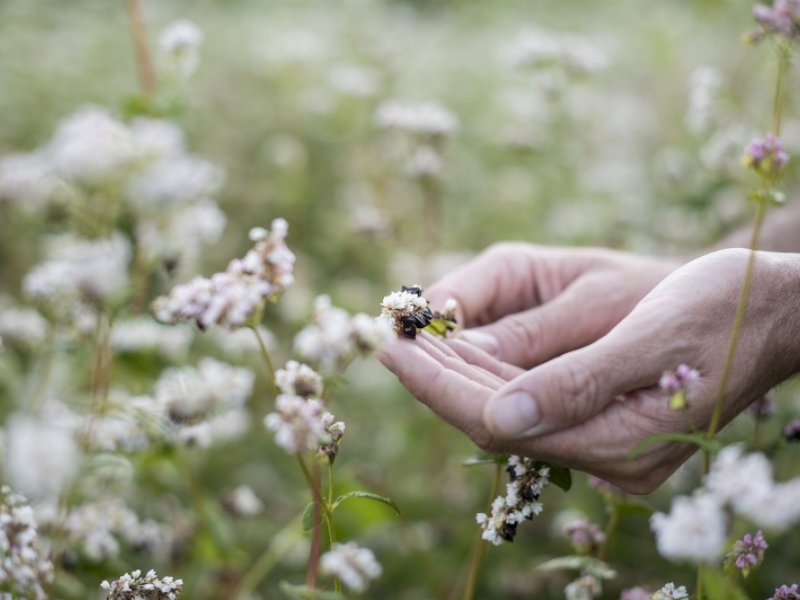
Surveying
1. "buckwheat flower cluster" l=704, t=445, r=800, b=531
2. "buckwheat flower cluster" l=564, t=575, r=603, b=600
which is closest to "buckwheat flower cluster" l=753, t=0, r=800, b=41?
"buckwheat flower cluster" l=704, t=445, r=800, b=531

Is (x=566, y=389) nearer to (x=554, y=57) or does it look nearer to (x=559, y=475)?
(x=559, y=475)

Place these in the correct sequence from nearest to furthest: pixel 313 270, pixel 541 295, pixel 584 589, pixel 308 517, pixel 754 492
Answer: pixel 754 492, pixel 308 517, pixel 584 589, pixel 541 295, pixel 313 270

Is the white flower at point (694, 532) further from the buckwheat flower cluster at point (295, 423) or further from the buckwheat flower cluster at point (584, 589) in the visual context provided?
the buckwheat flower cluster at point (584, 589)

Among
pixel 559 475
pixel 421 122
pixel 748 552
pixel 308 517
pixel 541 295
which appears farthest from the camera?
pixel 421 122

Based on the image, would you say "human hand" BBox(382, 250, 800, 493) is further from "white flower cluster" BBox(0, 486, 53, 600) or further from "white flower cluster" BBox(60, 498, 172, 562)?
"white flower cluster" BBox(60, 498, 172, 562)

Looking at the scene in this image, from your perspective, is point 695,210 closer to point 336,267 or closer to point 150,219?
point 336,267

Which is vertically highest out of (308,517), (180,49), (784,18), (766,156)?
(180,49)

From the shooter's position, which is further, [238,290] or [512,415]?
[512,415]

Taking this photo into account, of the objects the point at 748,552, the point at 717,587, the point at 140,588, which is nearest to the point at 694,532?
the point at 717,587
